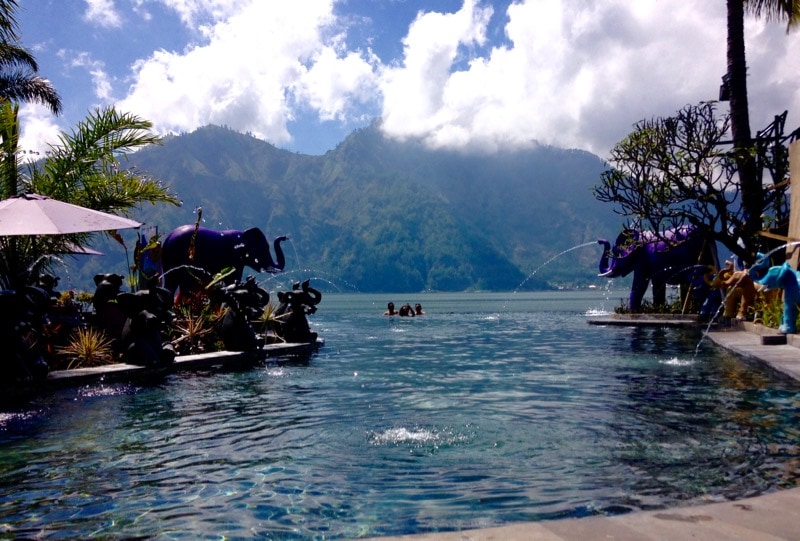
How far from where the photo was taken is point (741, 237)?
25.5 m

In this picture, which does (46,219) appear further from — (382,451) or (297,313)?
(297,313)

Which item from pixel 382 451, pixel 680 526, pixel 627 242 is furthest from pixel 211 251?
pixel 680 526

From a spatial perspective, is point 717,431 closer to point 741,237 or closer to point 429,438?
point 429,438

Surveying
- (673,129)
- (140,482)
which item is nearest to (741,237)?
(673,129)

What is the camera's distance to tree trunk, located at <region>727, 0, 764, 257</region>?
24.7 m

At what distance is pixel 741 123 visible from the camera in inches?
995

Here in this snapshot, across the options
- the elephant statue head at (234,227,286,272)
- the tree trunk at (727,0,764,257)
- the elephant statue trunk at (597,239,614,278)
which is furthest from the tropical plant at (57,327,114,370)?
the elephant statue trunk at (597,239,614,278)

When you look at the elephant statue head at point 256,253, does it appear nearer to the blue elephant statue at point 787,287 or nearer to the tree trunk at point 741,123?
the tree trunk at point 741,123

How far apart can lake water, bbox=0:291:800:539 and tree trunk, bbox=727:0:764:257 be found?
14.3 m

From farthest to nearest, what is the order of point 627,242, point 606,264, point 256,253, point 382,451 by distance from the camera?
point 606,264, point 627,242, point 256,253, point 382,451

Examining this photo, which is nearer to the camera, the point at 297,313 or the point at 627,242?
the point at 297,313

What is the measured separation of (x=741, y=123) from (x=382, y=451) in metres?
24.1

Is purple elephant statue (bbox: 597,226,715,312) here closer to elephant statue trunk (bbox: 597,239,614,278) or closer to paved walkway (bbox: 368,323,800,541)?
elephant statue trunk (bbox: 597,239,614,278)

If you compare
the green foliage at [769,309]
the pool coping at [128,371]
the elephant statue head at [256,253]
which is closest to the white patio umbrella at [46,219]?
the pool coping at [128,371]
